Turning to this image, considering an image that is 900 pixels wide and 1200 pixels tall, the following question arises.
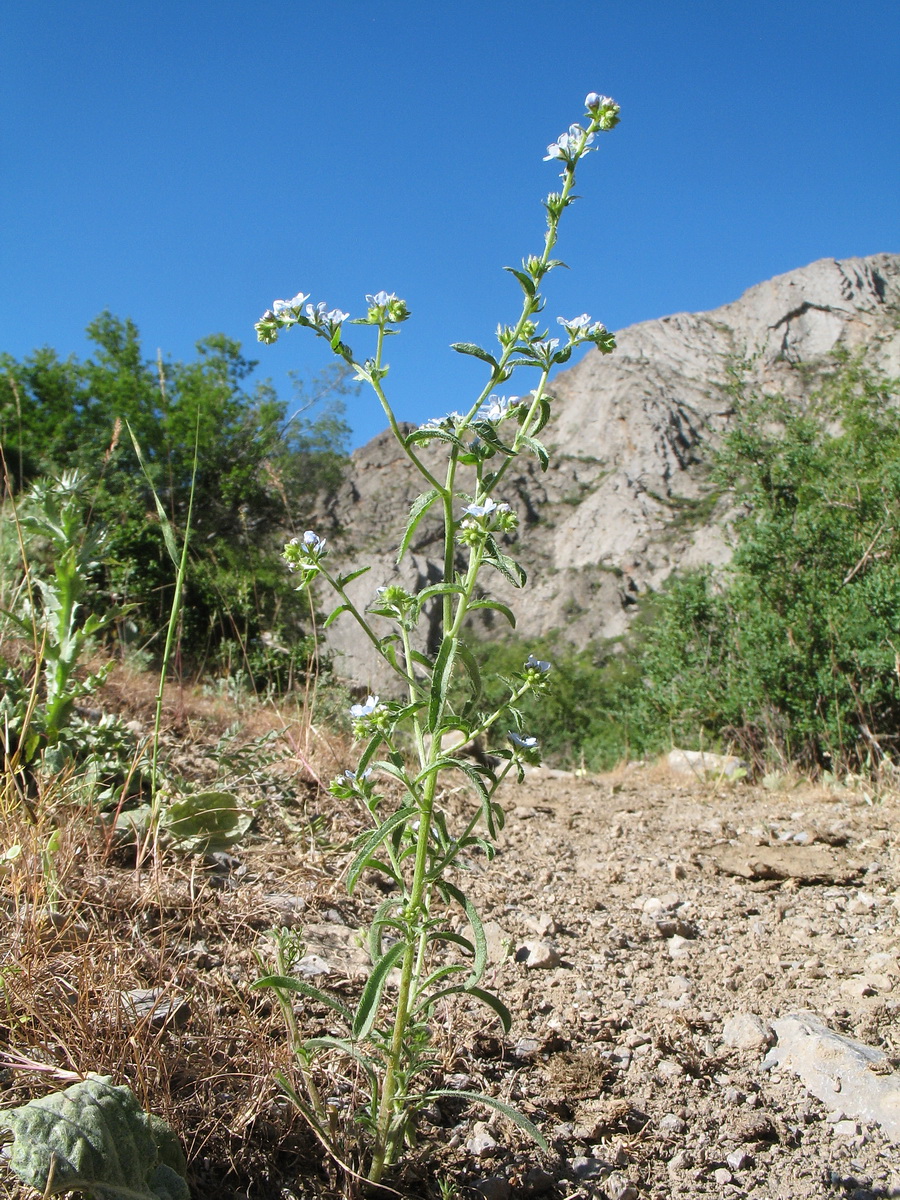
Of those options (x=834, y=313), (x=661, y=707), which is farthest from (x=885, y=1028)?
(x=834, y=313)

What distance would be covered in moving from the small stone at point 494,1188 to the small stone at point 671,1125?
408 millimetres

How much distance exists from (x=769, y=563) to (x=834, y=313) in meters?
57.1

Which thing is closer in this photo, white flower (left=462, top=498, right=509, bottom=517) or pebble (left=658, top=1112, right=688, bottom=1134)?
white flower (left=462, top=498, right=509, bottom=517)

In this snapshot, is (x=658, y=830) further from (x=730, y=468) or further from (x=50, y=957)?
(x=730, y=468)

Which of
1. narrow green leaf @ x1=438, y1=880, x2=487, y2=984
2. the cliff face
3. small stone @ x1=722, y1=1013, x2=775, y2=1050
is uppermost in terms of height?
the cliff face

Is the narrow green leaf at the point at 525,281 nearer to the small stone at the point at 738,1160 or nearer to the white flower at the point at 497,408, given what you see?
the white flower at the point at 497,408

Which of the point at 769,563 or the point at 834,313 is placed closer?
the point at 769,563

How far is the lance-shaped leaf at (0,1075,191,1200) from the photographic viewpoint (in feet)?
3.78

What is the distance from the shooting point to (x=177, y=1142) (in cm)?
141

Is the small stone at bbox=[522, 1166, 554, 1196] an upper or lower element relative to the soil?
lower

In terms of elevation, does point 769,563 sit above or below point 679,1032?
above

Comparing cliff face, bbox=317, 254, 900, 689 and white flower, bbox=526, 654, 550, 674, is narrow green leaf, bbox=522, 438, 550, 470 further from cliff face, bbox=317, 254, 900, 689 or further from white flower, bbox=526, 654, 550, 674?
cliff face, bbox=317, 254, 900, 689

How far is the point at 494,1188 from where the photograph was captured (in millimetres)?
1553

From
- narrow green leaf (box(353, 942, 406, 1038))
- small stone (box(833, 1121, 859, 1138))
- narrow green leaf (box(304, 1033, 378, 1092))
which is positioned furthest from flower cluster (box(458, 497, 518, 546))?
small stone (box(833, 1121, 859, 1138))
